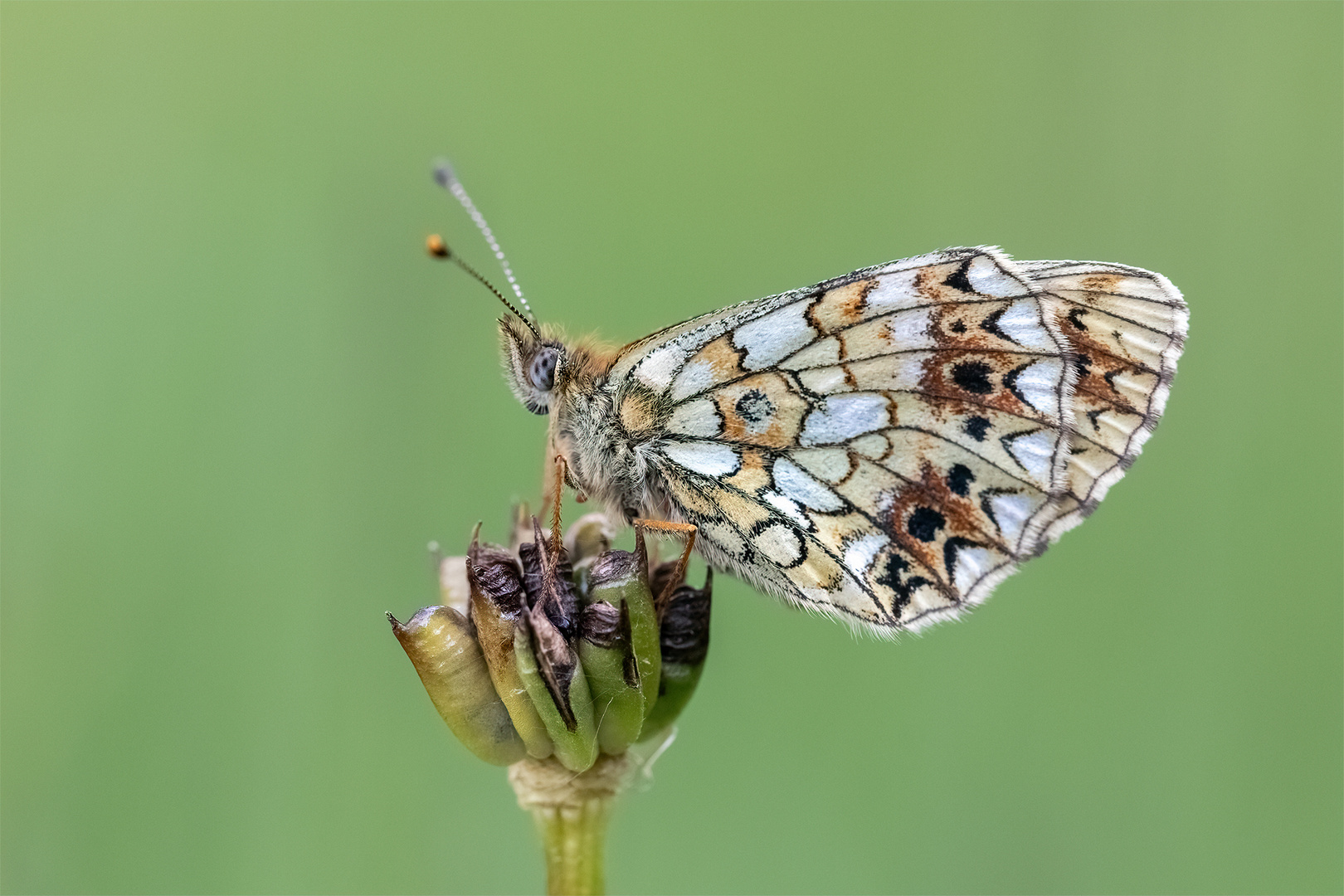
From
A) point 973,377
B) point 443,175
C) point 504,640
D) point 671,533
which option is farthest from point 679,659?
point 443,175

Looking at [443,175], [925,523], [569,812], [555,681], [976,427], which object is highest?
[443,175]

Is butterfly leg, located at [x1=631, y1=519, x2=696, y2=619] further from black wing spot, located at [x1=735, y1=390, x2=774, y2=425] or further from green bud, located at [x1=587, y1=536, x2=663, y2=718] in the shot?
black wing spot, located at [x1=735, y1=390, x2=774, y2=425]

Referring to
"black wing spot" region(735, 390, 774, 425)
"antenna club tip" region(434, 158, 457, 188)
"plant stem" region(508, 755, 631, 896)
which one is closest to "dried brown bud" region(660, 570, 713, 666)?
"plant stem" region(508, 755, 631, 896)

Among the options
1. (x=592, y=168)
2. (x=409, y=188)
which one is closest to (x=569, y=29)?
(x=592, y=168)

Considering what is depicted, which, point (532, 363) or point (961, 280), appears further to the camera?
point (532, 363)

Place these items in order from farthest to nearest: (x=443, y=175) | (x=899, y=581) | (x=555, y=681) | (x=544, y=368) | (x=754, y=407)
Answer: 1. (x=443, y=175)
2. (x=544, y=368)
3. (x=754, y=407)
4. (x=899, y=581)
5. (x=555, y=681)

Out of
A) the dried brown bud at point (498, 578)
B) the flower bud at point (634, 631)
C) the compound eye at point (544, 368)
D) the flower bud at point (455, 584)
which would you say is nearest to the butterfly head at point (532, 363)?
the compound eye at point (544, 368)

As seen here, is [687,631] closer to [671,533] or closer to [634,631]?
[634,631]

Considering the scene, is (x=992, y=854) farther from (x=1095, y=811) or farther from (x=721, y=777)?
(x=721, y=777)
